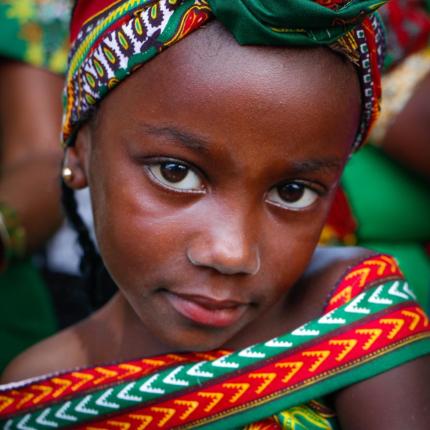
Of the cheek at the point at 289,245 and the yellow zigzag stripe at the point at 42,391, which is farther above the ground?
the cheek at the point at 289,245

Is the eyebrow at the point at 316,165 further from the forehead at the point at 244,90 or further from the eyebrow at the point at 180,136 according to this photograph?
the eyebrow at the point at 180,136

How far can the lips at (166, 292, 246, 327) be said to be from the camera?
1.45 metres

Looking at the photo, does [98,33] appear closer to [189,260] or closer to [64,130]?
[64,130]

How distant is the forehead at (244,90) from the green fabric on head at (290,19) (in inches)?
1.2

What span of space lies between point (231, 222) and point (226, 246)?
51mm

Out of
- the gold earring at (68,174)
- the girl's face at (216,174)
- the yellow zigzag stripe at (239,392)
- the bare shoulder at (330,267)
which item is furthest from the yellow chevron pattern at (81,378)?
the bare shoulder at (330,267)

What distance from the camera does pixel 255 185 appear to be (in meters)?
1.38

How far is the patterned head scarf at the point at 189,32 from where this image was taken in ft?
4.30

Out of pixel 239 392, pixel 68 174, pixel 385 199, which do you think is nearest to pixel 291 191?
pixel 239 392

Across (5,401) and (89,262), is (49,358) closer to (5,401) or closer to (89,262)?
(5,401)

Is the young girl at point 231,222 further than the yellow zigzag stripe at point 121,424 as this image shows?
No

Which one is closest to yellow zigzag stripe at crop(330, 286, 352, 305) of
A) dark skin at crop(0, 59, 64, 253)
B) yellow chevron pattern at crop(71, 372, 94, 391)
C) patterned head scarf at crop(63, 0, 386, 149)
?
patterned head scarf at crop(63, 0, 386, 149)

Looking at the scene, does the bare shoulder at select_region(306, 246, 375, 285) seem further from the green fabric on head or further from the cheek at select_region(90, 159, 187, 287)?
the green fabric on head

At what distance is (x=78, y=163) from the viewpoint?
5.60ft
